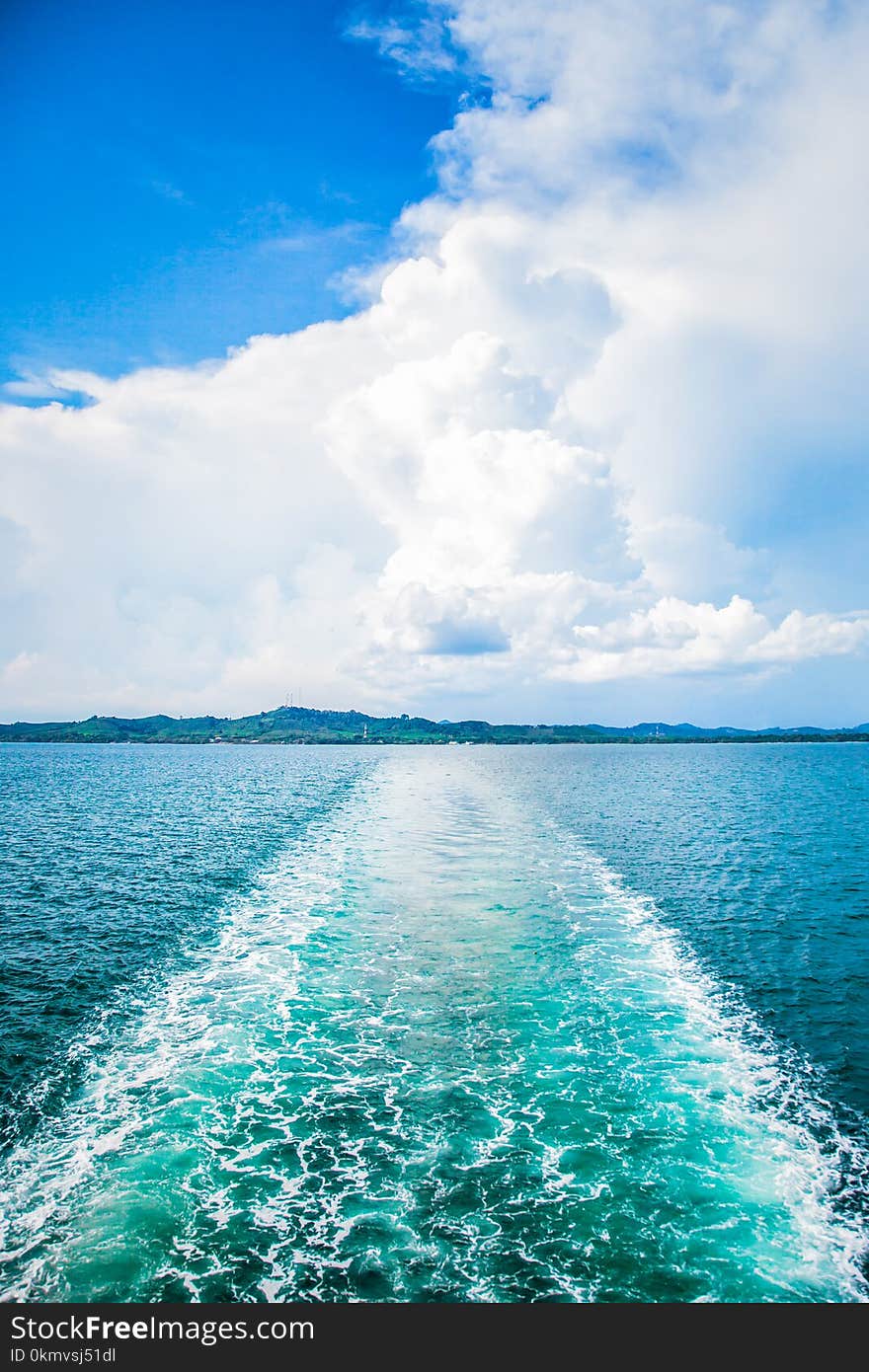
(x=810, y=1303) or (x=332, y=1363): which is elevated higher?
(x=332, y=1363)

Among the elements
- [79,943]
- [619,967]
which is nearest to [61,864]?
[79,943]

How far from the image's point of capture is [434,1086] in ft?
56.0

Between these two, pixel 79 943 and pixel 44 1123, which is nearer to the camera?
pixel 44 1123

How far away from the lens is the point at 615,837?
58.7m

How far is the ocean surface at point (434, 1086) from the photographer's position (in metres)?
11.5

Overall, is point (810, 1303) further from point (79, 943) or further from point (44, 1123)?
point (79, 943)

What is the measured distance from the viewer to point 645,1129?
15.6 meters

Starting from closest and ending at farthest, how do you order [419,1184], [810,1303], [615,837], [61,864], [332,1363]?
[332,1363] < [810,1303] < [419,1184] < [61,864] < [615,837]

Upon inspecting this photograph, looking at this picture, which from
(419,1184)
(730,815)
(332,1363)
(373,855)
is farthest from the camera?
(730,815)

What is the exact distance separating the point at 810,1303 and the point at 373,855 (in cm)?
3853

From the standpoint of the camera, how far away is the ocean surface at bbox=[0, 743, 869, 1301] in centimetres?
1155

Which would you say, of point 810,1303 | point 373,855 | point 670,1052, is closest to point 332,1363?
point 810,1303

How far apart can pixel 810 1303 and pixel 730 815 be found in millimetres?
67139

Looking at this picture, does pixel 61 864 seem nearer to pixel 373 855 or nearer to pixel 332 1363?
pixel 373 855
